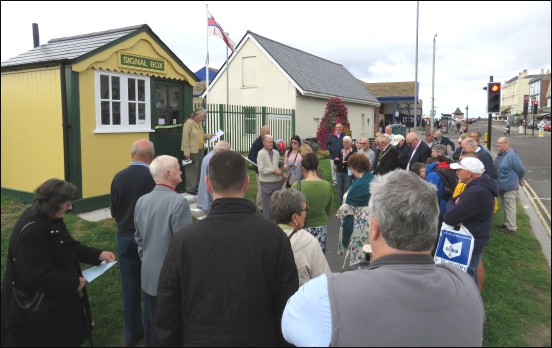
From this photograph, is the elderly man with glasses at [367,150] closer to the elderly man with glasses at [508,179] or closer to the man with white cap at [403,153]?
the man with white cap at [403,153]

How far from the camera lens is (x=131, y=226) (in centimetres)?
400

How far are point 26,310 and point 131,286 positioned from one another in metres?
1.19

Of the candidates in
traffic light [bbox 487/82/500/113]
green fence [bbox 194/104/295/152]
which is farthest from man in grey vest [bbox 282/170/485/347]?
green fence [bbox 194/104/295/152]

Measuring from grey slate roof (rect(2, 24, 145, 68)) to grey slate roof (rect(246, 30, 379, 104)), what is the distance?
14047 millimetres

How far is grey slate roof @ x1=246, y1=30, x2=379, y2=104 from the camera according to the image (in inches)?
914

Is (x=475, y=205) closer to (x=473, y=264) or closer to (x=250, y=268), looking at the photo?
(x=473, y=264)

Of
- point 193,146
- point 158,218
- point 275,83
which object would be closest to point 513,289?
point 158,218

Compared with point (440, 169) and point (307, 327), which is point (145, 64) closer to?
point (440, 169)

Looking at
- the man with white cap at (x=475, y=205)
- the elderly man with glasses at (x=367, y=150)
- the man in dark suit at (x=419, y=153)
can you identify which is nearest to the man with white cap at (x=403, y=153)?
the man in dark suit at (x=419, y=153)

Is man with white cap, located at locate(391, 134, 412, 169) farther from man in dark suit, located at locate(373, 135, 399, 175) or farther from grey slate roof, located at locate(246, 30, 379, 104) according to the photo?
grey slate roof, located at locate(246, 30, 379, 104)

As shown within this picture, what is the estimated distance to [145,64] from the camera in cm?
855

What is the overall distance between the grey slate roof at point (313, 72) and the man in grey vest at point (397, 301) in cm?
2071

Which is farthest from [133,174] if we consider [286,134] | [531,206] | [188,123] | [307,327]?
[286,134]

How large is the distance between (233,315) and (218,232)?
0.44 metres
